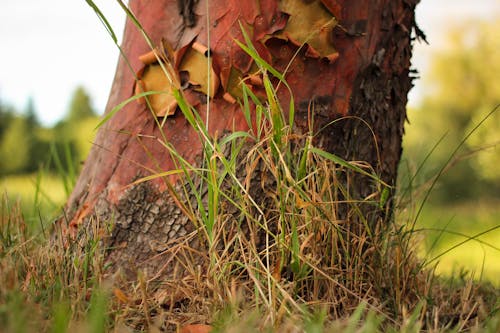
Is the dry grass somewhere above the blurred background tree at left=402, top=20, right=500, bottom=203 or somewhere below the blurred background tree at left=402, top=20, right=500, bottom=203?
below

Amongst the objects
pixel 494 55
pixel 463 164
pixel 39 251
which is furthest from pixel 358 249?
pixel 494 55

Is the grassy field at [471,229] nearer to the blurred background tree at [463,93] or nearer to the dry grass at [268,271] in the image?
the blurred background tree at [463,93]

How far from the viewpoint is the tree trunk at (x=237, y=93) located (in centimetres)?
148

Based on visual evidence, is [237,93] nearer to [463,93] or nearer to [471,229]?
[471,229]

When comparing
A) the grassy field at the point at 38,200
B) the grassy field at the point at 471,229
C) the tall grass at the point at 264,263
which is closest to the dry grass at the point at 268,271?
the tall grass at the point at 264,263

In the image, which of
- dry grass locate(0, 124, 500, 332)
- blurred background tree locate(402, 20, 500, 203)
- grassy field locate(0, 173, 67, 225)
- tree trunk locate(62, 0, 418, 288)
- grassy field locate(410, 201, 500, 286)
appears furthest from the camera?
blurred background tree locate(402, 20, 500, 203)

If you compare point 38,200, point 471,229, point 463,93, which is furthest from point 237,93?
point 463,93

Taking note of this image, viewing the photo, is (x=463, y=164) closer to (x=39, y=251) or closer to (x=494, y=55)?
(x=494, y=55)

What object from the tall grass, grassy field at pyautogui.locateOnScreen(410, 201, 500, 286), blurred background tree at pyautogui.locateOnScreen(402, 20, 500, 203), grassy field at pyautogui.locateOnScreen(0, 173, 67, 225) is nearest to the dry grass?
the tall grass

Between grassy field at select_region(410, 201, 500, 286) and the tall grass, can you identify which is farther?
grassy field at select_region(410, 201, 500, 286)

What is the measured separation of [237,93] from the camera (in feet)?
4.90

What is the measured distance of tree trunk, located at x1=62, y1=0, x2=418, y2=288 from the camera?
1483 mm

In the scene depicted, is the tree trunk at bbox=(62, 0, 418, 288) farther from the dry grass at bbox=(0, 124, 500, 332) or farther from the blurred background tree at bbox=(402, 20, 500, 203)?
the blurred background tree at bbox=(402, 20, 500, 203)

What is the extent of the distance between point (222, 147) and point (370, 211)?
0.48 m
